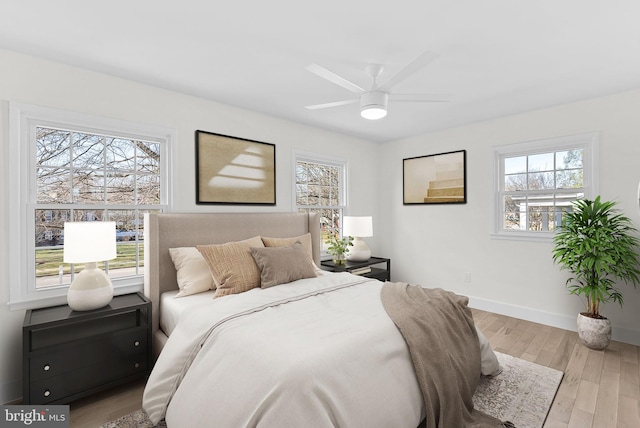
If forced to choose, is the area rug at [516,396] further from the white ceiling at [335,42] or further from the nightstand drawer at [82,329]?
the white ceiling at [335,42]

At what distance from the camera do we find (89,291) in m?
2.33

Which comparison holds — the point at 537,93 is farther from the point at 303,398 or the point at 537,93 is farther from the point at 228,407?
the point at 228,407

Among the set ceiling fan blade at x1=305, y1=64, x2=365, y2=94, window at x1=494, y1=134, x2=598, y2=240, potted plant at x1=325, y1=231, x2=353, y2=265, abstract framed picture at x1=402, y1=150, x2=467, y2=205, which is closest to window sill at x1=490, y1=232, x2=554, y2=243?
window at x1=494, y1=134, x2=598, y2=240

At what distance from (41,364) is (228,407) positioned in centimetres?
150

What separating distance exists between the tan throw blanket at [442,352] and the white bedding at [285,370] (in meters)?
0.07

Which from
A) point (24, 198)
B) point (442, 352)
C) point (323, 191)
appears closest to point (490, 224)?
point (323, 191)

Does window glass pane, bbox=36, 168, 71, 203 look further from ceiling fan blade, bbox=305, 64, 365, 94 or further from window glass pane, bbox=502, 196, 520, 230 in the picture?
window glass pane, bbox=502, 196, 520, 230

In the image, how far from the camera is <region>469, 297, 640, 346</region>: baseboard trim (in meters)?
3.22

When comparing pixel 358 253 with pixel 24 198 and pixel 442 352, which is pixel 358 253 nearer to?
pixel 442 352

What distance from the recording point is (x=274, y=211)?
391 centimetres

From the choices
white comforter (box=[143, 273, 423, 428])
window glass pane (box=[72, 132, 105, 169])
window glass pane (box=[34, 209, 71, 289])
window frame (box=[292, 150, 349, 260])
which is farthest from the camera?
window frame (box=[292, 150, 349, 260])

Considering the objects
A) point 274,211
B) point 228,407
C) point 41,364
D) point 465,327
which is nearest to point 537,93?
point 465,327

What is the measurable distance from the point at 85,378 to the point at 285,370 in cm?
173

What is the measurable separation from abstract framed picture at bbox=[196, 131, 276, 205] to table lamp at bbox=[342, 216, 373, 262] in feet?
3.69
